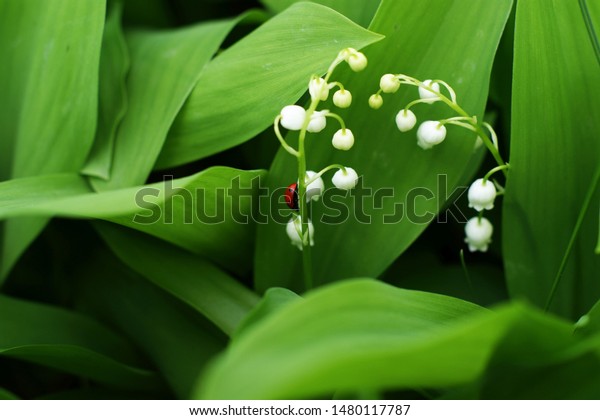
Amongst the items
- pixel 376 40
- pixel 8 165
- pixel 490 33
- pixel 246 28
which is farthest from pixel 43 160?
pixel 490 33

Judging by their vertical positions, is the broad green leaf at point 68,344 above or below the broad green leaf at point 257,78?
below

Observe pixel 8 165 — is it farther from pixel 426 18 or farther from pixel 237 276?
pixel 426 18

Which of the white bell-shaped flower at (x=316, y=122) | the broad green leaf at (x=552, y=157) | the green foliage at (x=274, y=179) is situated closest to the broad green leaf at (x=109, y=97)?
the green foliage at (x=274, y=179)

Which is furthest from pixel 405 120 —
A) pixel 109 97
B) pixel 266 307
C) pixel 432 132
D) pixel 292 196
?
pixel 109 97

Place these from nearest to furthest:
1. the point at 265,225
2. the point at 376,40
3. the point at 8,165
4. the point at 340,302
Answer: the point at 340,302 < the point at 376,40 < the point at 265,225 < the point at 8,165

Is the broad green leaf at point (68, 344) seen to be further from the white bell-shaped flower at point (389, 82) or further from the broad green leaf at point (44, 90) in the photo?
the white bell-shaped flower at point (389, 82)

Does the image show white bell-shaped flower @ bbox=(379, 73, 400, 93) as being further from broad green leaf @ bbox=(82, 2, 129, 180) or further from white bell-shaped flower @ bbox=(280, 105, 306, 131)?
broad green leaf @ bbox=(82, 2, 129, 180)
